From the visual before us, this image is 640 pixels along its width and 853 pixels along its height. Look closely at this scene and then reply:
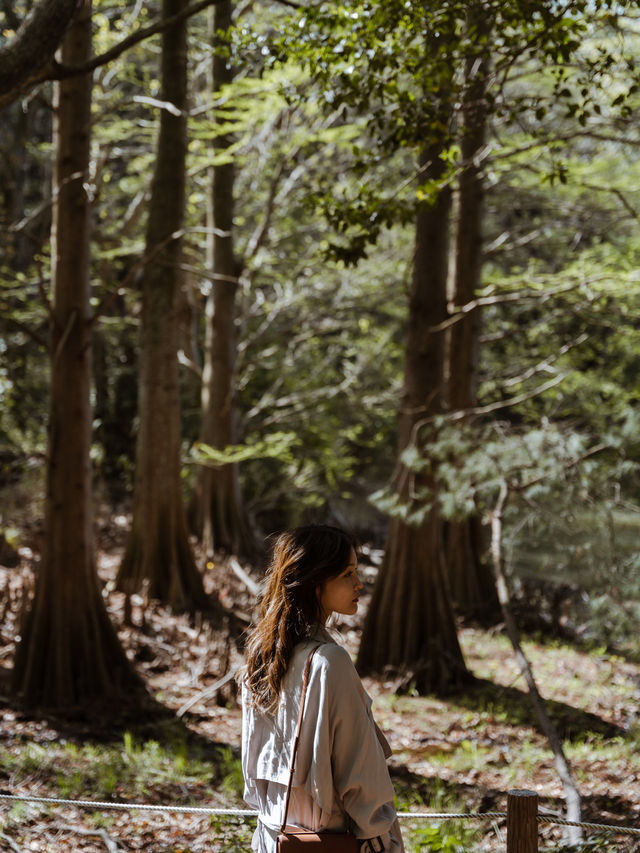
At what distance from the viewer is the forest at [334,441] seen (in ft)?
16.3

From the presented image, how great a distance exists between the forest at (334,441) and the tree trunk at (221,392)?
0.05 meters

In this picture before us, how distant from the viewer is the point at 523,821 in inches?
121

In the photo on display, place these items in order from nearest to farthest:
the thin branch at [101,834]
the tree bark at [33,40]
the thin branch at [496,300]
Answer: the tree bark at [33,40], the thin branch at [101,834], the thin branch at [496,300]

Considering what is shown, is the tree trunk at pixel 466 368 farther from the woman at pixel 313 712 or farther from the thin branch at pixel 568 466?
the woman at pixel 313 712

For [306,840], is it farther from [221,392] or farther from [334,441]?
[334,441]

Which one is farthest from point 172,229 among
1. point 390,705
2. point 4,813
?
point 4,813

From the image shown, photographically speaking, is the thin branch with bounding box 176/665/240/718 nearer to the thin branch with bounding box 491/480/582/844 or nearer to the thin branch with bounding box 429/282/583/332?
the thin branch with bounding box 491/480/582/844

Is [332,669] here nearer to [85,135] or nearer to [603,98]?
[85,135]

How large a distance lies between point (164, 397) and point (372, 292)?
20.0ft

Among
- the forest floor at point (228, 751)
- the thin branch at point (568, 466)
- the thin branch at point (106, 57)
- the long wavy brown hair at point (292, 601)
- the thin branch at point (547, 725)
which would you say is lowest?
the forest floor at point (228, 751)


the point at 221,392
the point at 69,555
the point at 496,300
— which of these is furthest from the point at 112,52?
the point at 221,392

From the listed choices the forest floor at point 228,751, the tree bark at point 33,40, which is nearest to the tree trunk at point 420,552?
the forest floor at point 228,751

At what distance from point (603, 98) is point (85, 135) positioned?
25.8ft

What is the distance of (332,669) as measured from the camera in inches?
91.8
